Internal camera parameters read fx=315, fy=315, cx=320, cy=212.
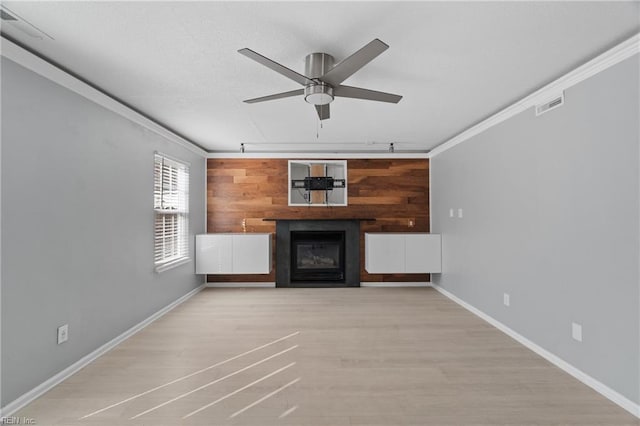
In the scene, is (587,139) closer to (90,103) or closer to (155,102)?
(155,102)

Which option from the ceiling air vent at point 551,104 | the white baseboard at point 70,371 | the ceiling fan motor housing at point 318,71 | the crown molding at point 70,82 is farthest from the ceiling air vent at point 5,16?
the ceiling air vent at point 551,104

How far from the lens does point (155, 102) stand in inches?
124

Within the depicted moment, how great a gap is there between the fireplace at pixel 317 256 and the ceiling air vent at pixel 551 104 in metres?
3.43

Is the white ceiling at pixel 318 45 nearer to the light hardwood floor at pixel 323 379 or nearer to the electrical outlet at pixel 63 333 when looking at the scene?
the electrical outlet at pixel 63 333

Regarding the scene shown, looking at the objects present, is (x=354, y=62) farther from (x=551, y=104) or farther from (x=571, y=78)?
(x=551, y=104)

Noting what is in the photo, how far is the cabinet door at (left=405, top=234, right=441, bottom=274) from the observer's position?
525 centimetres

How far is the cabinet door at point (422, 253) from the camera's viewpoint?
5.25m

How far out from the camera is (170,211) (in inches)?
169

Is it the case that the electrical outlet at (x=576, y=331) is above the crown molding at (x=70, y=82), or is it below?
below

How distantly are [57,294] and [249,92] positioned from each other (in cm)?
222

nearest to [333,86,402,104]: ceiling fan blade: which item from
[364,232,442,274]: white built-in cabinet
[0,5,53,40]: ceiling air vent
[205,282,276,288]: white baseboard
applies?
[0,5,53,40]: ceiling air vent

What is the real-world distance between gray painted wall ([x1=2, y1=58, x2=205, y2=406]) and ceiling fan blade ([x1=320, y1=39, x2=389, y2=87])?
202 cm

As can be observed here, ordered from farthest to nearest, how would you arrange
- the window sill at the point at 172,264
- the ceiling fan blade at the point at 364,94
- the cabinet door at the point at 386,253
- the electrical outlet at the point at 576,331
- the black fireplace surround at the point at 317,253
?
the black fireplace surround at the point at 317,253
the cabinet door at the point at 386,253
the window sill at the point at 172,264
the electrical outlet at the point at 576,331
the ceiling fan blade at the point at 364,94

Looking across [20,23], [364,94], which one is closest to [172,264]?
[20,23]
